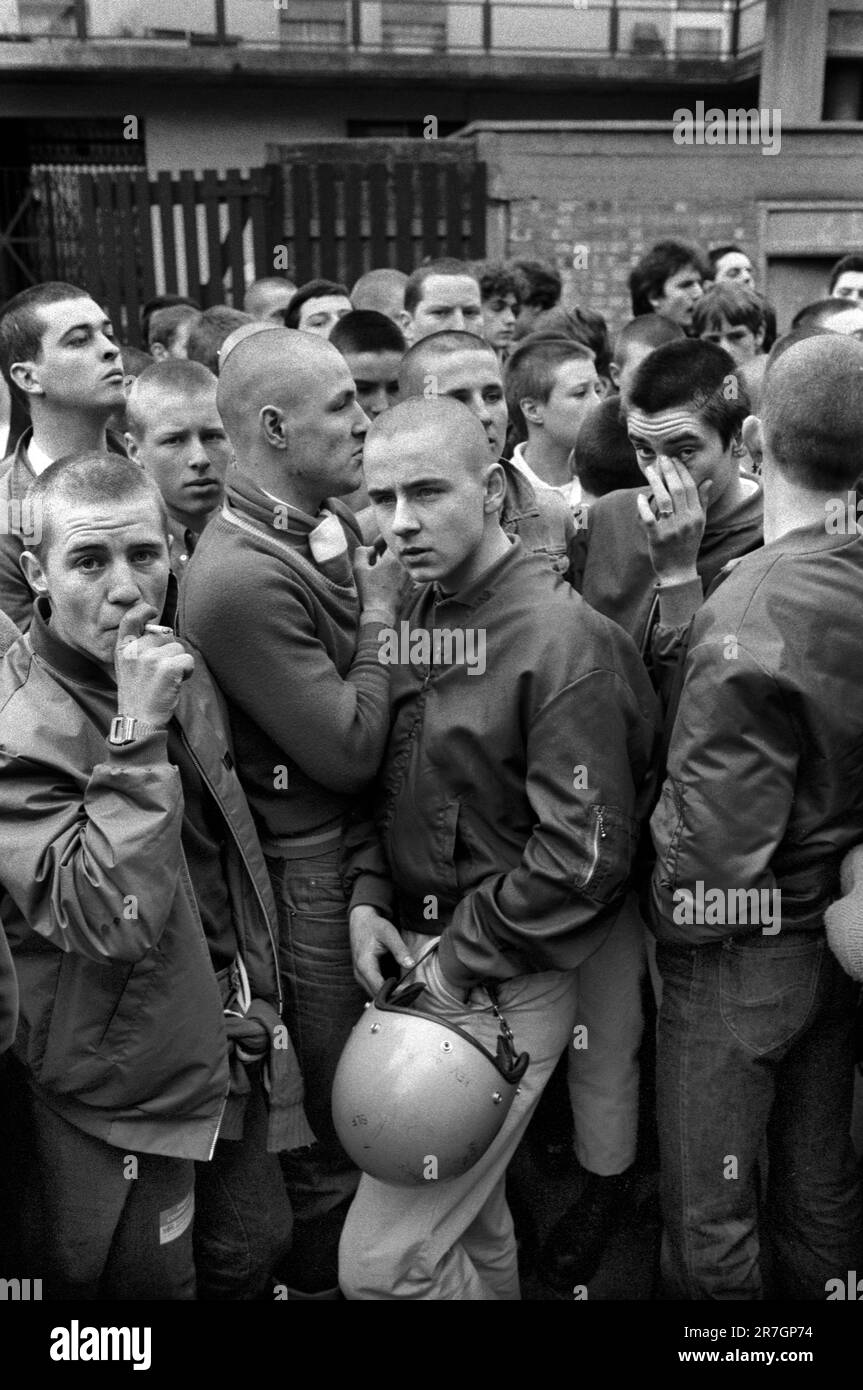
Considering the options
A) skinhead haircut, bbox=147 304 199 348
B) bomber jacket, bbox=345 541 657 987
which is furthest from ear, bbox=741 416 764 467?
skinhead haircut, bbox=147 304 199 348

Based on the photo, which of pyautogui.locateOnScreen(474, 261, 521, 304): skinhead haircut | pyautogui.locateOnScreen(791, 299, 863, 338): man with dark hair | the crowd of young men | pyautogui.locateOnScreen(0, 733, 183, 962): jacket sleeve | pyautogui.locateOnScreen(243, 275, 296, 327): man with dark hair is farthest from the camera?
pyautogui.locateOnScreen(243, 275, 296, 327): man with dark hair

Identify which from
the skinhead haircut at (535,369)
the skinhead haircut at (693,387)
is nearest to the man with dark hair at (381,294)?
the skinhead haircut at (535,369)

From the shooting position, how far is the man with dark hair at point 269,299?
7.45 meters

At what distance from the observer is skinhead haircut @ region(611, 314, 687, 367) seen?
16.7 feet

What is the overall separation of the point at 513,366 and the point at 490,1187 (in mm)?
3021

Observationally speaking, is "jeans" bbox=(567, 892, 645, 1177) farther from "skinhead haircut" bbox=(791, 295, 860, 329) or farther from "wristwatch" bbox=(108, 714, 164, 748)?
"skinhead haircut" bbox=(791, 295, 860, 329)

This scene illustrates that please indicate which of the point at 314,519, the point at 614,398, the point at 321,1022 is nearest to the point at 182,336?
the point at 614,398

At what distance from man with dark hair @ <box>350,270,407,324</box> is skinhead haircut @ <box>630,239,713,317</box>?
4.28ft

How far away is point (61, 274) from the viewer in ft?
44.3

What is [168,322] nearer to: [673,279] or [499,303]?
[499,303]

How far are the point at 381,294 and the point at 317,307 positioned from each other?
3.42ft

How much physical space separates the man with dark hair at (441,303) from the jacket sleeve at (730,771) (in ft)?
12.0

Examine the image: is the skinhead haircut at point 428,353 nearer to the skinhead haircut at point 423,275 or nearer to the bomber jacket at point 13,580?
the bomber jacket at point 13,580

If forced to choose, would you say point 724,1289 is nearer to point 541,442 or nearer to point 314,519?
point 314,519
